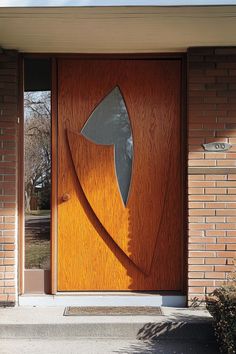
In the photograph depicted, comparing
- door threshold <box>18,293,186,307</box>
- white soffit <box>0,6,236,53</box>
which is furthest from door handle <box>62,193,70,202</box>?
white soffit <box>0,6,236,53</box>

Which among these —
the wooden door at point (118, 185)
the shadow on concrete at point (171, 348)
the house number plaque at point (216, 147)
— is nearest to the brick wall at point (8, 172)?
the wooden door at point (118, 185)

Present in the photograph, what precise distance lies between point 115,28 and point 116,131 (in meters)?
1.10

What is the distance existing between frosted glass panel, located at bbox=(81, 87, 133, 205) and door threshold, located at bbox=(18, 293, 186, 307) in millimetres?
1028

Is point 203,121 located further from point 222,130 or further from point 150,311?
point 150,311

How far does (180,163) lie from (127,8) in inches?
67.0

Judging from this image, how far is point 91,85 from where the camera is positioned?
473 centimetres

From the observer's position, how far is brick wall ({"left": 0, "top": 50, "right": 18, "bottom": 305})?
4461 millimetres

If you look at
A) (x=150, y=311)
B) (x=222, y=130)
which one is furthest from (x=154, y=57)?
(x=150, y=311)

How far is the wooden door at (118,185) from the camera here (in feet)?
15.4

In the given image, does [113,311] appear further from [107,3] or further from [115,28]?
[107,3]

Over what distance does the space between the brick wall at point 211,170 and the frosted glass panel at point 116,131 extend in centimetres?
64

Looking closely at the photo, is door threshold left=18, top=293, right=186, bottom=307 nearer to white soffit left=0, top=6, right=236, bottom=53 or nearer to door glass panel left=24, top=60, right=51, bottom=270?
door glass panel left=24, top=60, right=51, bottom=270

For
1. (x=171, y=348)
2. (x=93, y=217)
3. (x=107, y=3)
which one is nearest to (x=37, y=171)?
(x=93, y=217)

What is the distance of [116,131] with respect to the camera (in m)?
4.75
